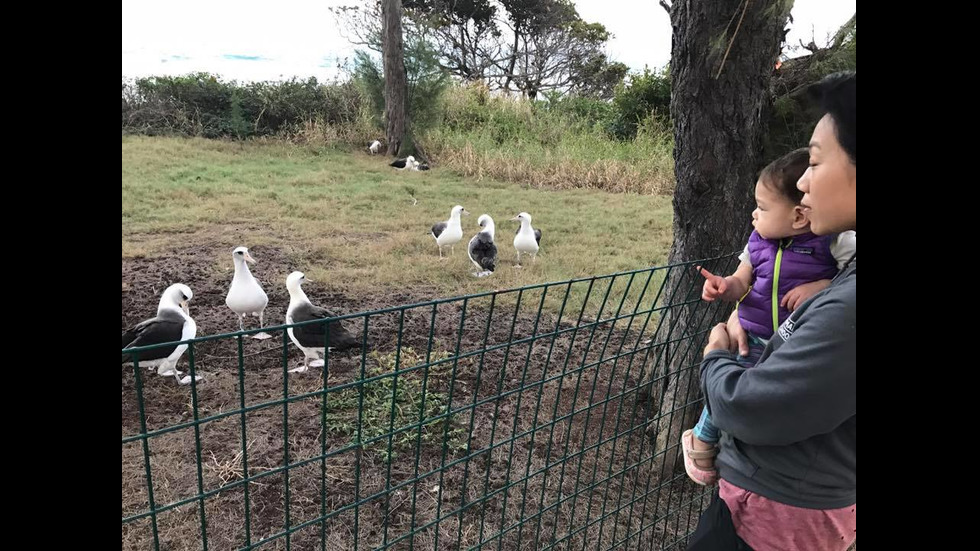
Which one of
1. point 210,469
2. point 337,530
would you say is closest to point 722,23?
point 337,530

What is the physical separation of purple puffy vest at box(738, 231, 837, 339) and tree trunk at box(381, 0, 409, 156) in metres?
13.4

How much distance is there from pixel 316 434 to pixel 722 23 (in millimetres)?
2912

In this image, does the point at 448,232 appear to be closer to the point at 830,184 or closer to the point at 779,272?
the point at 779,272

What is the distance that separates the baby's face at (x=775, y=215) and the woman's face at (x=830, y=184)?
379 mm

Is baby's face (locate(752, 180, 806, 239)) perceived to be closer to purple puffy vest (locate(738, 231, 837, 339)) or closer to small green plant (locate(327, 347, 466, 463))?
purple puffy vest (locate(738, 231, 837, 339))

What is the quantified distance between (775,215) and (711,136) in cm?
141

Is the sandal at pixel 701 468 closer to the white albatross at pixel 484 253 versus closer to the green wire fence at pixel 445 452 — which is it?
the green wire fence at pixel 445 452

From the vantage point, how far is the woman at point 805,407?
3.87 ft

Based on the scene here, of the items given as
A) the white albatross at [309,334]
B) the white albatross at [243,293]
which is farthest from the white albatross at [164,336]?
the white albatross at [309,334]

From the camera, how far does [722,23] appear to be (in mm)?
2785

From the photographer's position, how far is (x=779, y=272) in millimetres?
1692

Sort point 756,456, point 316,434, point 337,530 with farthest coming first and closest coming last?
1. point 316,434
2. point 337,530
3. point 756,456
